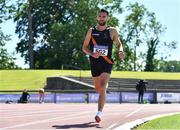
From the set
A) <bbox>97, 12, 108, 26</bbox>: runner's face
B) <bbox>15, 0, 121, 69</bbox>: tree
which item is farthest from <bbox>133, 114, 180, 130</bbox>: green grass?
<bbox>15, 0, 121, 69</bbox>: tree

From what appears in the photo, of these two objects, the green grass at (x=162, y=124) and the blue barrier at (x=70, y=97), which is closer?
the green grass at (x=162, y=124)

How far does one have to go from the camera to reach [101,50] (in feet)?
33.7

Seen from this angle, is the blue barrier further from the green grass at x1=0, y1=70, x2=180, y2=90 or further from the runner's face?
the runner's face

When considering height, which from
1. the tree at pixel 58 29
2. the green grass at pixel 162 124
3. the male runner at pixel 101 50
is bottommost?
the green grass at pixel 162 124

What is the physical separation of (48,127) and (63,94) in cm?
3220

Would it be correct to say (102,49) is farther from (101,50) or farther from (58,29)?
(58,29)

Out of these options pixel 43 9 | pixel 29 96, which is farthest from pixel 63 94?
pixel 43 9

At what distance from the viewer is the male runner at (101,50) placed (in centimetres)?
1030

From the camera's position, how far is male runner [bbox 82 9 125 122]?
10305 millimetres

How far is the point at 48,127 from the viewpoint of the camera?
9164 mm

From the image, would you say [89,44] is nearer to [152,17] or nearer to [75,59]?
[75,59]

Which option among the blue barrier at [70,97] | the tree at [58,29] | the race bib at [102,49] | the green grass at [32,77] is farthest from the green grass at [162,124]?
the tree at [58,29]

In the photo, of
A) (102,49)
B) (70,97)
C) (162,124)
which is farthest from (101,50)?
(70,97)

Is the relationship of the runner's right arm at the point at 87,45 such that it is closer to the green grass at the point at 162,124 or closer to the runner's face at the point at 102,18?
the runner's face at the point at 102,18
